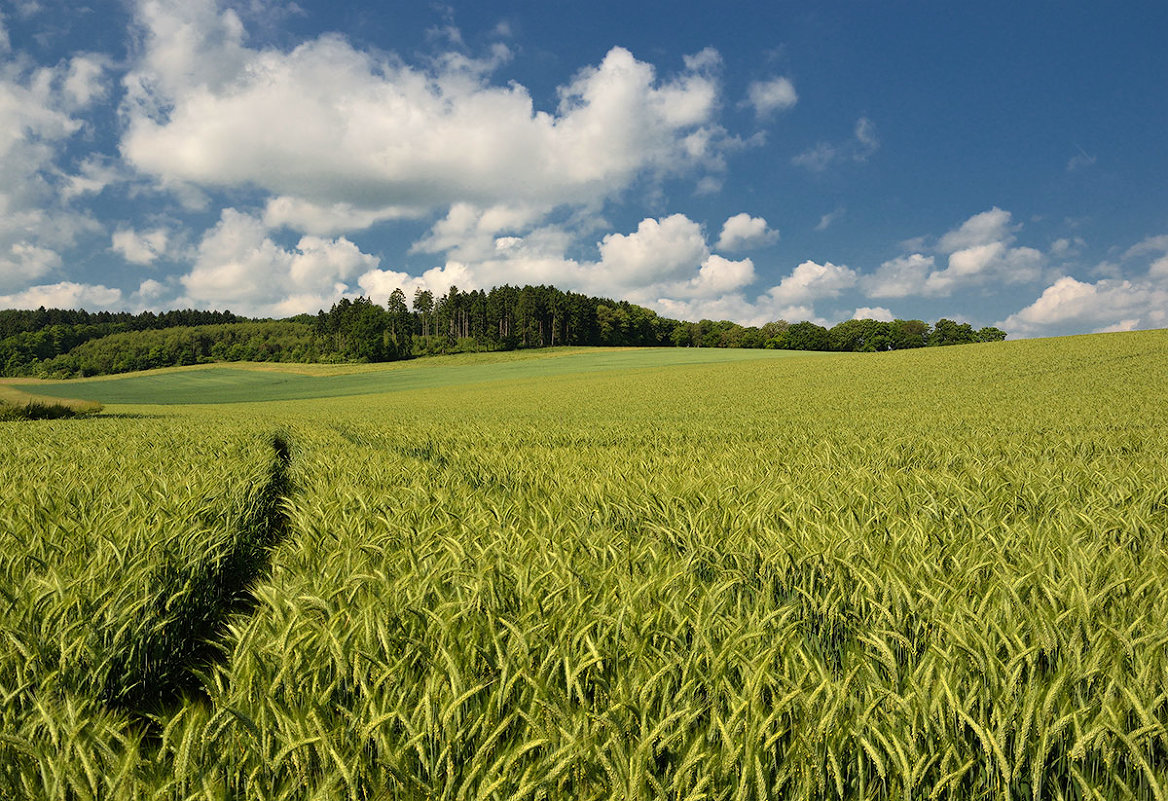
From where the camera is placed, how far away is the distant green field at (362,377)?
53.4 meters

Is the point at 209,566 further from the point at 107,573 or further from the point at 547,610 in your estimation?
the point at 547,610

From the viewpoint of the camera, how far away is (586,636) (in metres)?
1.60

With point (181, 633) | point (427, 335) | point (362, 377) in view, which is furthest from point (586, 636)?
point (427, 335)

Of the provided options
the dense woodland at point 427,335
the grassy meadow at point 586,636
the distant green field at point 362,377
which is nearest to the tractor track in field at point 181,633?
the grassy meadow at point 586,636

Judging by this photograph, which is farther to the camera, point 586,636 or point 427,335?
point 427,335

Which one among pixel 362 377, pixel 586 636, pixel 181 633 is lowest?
pixel 362 377

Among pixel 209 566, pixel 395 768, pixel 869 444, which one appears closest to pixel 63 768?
pixel 395 768

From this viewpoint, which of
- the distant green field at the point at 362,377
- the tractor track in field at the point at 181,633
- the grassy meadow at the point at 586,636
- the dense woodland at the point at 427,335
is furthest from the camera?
the dense woodland at the point at 427,335

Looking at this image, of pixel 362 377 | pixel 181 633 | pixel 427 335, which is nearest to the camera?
pixel 181 633

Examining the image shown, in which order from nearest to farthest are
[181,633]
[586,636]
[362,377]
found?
[586,636] < [181,633] < [362,377]

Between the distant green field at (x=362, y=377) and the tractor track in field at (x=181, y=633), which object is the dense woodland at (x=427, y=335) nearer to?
the distant green field at (x=362, y=377)

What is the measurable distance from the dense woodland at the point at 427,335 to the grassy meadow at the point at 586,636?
89.8m

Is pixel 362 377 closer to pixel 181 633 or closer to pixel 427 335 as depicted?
pixel 427 335

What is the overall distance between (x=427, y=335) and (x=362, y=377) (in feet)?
163
